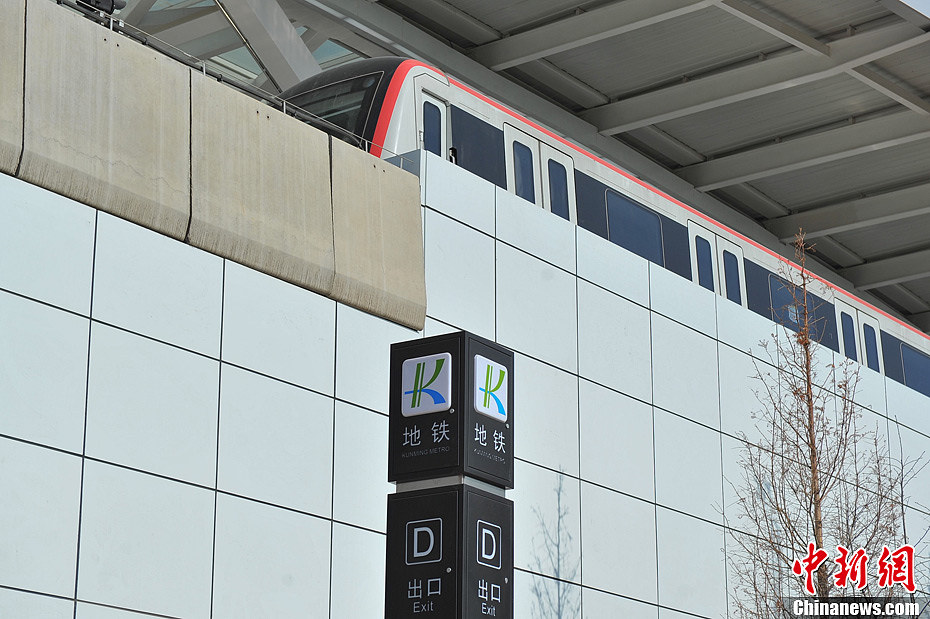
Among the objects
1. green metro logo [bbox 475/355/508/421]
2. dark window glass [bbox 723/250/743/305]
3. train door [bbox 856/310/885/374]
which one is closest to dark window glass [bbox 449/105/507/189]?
dark window glass [bbox 723/250/743/305]

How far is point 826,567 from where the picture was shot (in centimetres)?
1762

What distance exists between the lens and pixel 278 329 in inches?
609

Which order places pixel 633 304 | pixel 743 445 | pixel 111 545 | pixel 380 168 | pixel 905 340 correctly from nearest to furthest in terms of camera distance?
pixel 111 545
pixel 380 168
pixel 633 304
pixel 743 445
pixel 905 340

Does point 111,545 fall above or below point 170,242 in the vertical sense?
below

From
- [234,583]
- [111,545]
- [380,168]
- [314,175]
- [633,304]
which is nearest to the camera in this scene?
[111,545]

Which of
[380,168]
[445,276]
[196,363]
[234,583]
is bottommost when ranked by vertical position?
[234,583]

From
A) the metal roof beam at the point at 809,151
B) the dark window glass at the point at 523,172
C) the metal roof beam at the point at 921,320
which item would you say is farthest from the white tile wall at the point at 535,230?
the metal roof beam at the point at 921,320

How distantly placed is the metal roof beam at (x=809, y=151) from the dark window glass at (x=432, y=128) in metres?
15.9

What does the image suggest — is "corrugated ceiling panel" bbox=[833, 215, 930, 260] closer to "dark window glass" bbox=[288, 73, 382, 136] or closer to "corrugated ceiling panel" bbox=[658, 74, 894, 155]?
"corrugated ceiling panel" bbox=[658, 74, 894, 155]

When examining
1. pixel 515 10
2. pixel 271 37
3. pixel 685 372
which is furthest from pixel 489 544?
pixel 515 10

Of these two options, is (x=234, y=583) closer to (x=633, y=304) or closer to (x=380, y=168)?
(x=380, y=168)

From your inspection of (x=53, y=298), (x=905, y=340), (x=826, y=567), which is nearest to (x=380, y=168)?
(x=53, y=298)

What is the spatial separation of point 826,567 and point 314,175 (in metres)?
8.36

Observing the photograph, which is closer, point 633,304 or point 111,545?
point 111,545
